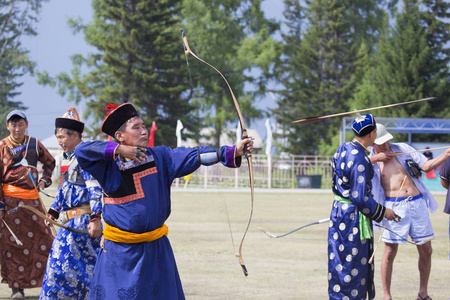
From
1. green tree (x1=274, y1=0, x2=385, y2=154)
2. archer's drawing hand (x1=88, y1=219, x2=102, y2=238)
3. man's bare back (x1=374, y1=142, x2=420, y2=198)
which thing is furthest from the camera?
green tree (x1=274, y1=0, x2=385, y2=154)

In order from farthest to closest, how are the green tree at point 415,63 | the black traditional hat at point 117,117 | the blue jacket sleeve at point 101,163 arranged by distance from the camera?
1. the green tree at point 415,63
2. the black traditional hat at point 117,117
3. the blue jacket sleeve at point 101,163

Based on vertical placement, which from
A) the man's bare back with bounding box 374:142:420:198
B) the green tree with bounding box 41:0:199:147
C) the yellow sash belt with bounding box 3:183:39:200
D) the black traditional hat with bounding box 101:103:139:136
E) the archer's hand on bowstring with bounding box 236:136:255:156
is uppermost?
the green tree with bounding box 41:0:199:147

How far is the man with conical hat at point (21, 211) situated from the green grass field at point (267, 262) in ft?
1.11

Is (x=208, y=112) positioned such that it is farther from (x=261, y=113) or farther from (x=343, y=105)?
(x=343, y=105)

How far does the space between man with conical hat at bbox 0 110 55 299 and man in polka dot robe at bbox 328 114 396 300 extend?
11.2 feet

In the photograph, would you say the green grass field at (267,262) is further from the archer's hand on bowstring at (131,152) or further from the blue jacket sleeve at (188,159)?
the archer's hand on bowstring at (131,152)

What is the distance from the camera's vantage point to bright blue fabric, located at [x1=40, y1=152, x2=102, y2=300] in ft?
17.4

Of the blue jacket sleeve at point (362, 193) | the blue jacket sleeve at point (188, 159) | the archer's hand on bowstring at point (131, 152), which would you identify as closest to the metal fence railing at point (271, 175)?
the blue jacket sleeve at point (362, 193)

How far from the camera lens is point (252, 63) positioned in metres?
44.5

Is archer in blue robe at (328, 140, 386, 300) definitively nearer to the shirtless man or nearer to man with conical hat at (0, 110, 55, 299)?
the shirtless man

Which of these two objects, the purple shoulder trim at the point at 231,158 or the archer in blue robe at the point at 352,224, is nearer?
the purple shoulder trim at the point at 231,158

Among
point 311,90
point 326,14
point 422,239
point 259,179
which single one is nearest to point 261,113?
point 311,90

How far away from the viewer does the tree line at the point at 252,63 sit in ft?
123

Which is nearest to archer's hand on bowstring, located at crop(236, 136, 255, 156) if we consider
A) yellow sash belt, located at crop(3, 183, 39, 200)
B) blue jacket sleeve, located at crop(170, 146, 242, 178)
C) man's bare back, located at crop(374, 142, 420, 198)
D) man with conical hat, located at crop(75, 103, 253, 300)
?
man with conical hat, located at crop(75, 103, 253, 300)
